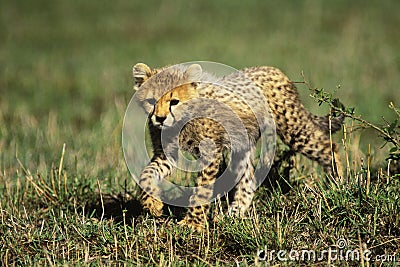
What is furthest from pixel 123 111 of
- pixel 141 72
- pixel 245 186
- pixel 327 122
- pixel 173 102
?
pixel 173 102

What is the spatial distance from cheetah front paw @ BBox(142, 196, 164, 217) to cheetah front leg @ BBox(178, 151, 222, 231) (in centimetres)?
18

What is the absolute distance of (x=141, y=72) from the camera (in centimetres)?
455

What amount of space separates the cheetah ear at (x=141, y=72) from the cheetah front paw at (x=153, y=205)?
2.64 ft

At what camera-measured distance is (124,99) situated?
26.7 ft

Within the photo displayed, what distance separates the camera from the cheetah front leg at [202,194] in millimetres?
4469

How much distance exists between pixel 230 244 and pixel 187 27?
9.20m

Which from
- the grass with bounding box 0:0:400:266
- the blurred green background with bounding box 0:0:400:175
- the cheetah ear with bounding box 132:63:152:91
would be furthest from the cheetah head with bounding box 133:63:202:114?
the blurred green background with bounding box 0:0:400:175

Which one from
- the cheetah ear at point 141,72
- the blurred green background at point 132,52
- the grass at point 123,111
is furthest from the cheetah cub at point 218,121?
the blurred green background at point 132,52

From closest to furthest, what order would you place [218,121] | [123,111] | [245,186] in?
1. [218,121]
2. [245,186]
3. [123,111]

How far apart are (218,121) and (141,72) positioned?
0.66 metres

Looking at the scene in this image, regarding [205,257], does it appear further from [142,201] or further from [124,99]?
[124,99]

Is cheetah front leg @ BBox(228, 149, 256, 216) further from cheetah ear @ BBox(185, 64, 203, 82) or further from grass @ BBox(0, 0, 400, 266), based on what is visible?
cheetah ear @ BBox(185, 64, 203, 82)

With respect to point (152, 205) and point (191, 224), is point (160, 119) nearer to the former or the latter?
point (152, 205)

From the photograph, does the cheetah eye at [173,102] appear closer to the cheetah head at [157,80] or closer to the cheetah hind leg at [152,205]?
the cheetah head at [157,80]
